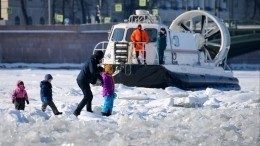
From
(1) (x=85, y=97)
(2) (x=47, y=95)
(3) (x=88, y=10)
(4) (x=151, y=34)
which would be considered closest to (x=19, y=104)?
(2) (x=47, y=95)

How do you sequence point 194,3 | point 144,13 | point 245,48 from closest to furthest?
point 144,13, point 245,48, point 194,3

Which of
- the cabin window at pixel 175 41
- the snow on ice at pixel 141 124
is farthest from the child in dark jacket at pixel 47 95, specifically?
the cabin window at pixel 175 41

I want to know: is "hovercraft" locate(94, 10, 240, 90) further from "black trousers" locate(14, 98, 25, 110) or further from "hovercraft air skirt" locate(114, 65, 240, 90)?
"black trousers" locate(14, 98, 25, 110)

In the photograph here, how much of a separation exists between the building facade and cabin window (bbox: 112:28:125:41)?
33.3m

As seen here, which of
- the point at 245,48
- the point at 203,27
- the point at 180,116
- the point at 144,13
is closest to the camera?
the point at 180,116

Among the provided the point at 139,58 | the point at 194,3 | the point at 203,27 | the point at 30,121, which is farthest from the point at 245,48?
the point at 30,121

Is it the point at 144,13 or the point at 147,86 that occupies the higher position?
the point at 144,13

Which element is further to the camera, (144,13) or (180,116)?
(144,13)

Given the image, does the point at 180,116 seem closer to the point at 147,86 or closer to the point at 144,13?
the point at 147,86

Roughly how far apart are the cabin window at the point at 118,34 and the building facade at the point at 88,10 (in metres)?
33.3

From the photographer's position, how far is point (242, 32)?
68.1 metres

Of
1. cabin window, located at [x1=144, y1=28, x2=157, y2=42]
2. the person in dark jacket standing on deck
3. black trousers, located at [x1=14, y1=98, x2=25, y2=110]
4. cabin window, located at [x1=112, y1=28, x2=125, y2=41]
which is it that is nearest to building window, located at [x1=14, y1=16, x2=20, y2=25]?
cabin window, located at [x1=112, y1=28, x2=125, y2=41]

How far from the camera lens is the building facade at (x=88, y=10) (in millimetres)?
72250

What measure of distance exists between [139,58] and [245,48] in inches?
1435
